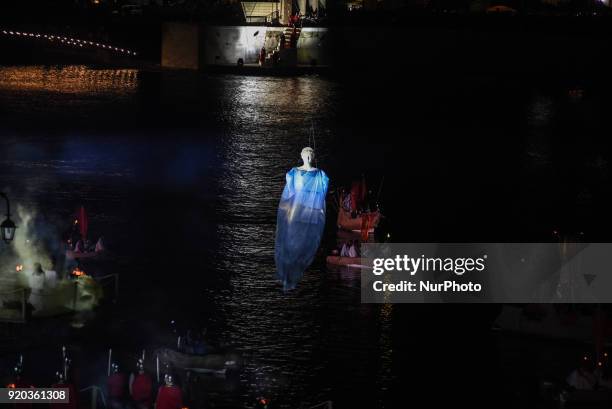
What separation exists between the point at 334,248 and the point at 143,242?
5.65m

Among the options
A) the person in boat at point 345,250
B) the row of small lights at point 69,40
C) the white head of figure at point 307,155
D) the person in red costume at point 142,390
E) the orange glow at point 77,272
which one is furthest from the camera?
the row of small lights at point 69,40

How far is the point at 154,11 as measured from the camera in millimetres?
99812

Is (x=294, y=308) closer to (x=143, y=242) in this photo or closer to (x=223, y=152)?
(x=143, y=242)

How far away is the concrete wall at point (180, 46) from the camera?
94.4 metres

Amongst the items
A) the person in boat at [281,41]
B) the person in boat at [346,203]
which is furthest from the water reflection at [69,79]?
the person in boat at [346,203]

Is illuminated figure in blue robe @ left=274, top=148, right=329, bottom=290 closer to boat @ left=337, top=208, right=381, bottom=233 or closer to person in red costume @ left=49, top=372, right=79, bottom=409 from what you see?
person in red costume @ left=49, top=372, right=79, bottom=409

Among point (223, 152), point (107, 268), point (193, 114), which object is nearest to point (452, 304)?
point (107, 268)

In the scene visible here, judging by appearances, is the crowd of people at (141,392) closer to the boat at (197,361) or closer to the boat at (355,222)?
the boat at (197,361)

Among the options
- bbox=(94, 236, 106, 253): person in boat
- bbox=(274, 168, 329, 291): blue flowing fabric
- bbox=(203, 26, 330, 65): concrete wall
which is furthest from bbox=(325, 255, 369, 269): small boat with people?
bbox=(203, 26, 330, 65): concrete wall

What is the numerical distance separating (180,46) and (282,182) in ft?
156

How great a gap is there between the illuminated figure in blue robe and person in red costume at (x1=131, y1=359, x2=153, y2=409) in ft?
12.9

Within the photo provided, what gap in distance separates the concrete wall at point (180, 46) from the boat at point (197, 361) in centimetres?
6907

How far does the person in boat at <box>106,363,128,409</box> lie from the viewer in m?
23.2

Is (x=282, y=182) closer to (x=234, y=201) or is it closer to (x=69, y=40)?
(x=234, y=201)
